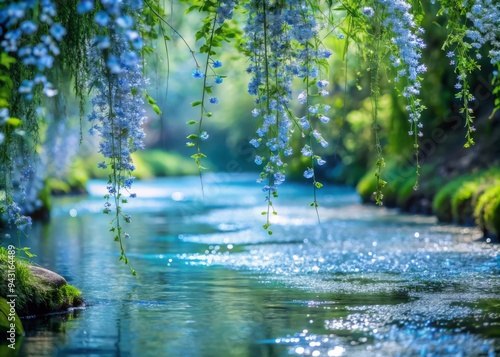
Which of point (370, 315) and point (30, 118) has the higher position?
point (30, 118)

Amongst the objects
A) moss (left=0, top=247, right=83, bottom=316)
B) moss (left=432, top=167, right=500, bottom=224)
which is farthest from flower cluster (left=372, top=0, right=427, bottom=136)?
moss (left=432, top=167, right=500, bottom=224)

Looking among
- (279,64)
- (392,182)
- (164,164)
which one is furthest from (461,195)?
(164,164)

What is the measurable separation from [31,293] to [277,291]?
323cm

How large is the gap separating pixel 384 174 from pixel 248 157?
3763 cm

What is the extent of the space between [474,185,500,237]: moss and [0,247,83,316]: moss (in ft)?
32.5

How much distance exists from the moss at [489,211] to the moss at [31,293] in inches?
391

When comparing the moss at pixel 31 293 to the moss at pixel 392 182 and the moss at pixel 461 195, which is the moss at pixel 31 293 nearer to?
the moss at pixel 461 195

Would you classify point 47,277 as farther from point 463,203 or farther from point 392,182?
point 392,182

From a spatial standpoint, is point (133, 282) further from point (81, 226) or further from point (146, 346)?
point (81, 226)

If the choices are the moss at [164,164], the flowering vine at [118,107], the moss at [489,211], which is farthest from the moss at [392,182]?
the moss at [164,164]

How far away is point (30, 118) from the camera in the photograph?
932 centimetres

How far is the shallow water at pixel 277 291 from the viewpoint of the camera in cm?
798

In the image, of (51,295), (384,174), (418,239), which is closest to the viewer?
(51,295)

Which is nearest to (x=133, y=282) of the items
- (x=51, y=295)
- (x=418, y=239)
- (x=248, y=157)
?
(x=51, y=295)
